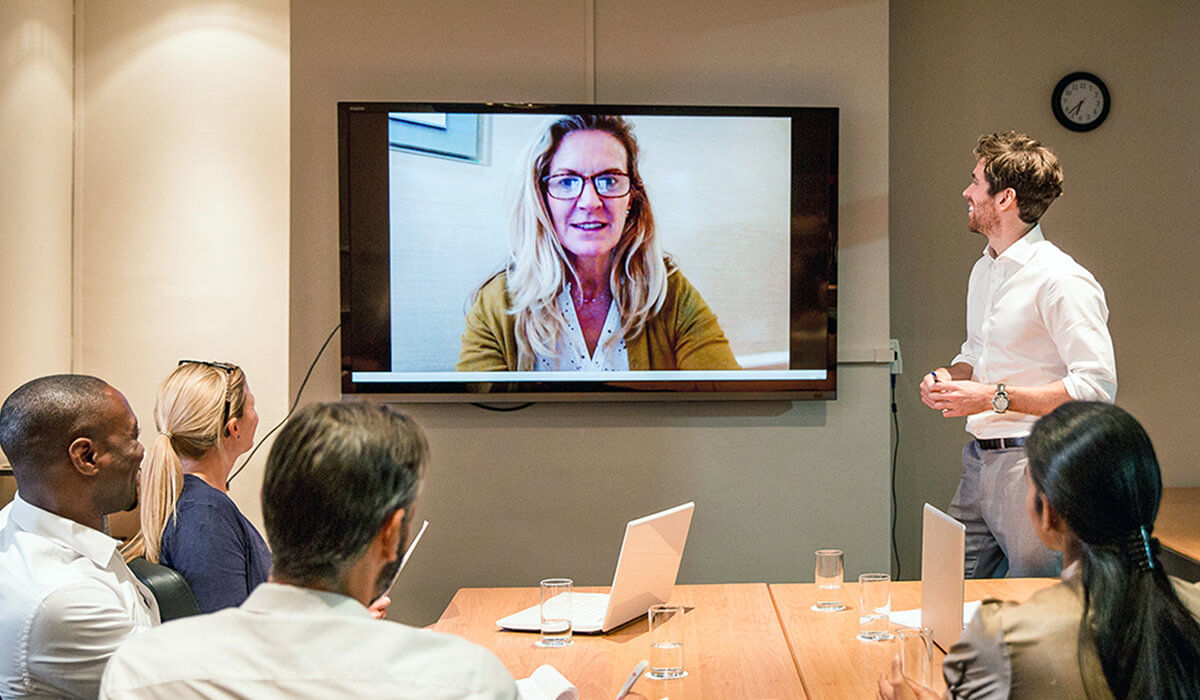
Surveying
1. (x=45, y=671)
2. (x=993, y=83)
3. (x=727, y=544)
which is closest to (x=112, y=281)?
(x=727, y=544)

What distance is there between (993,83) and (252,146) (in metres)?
3.14

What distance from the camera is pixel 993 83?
14.5ft

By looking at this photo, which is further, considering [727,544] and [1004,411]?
[727,544]

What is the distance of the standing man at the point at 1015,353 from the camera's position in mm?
3018

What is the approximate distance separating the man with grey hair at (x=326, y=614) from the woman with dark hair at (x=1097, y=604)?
0.79m

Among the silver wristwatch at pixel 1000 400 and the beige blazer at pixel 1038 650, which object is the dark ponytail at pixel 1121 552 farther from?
the silver wristwatch at pixel 1000 400

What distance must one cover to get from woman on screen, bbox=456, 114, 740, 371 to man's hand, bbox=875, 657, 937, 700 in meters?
2.08

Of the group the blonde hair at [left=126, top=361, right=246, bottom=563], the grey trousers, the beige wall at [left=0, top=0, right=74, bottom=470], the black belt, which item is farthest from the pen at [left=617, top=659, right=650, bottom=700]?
the beige wall at [left=0, top=0, right=74, bottom=470]

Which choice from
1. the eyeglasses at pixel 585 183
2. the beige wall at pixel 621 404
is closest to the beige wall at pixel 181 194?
the beige wall at pixel 621 404

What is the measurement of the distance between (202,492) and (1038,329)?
2418 millimetres

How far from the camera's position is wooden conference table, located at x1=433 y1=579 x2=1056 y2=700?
2018mm

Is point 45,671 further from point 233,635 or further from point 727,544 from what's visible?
point 727,544

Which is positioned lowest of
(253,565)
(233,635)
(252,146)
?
(253,565)

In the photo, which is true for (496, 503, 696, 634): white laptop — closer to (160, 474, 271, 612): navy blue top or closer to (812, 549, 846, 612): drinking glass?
(812, 549, 846, 612): drinking glass
